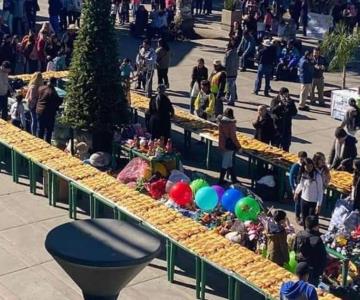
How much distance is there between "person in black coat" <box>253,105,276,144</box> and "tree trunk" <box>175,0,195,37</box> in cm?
1387

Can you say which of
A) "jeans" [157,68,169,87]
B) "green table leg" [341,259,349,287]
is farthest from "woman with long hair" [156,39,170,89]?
"green table leg" [341,259,349,287]

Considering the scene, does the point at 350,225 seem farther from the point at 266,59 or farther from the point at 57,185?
the point at 266,59

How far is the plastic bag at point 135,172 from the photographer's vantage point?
1446cm

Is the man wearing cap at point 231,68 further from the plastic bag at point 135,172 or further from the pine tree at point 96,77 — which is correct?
the plastic bag at point 135,172

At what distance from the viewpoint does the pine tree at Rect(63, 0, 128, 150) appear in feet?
51.7

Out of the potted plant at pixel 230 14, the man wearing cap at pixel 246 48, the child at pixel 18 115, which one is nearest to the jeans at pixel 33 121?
the child at pixel 18 115

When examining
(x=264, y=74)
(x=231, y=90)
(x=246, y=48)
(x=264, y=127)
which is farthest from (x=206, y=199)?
(x=246, y=48)

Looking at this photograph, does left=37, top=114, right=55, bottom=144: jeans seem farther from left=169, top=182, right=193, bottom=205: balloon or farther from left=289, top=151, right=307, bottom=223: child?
left=289, top=151, right=307, bottom=223: child

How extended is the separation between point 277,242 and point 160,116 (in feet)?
17.8

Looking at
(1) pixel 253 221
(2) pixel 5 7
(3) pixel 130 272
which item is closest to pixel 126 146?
(1) pixel 253 221

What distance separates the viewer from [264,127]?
16266 millimetres

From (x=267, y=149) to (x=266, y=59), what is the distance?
21.0ft

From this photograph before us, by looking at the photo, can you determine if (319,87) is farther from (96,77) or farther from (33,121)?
(33,121)

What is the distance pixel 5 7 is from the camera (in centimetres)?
2761
